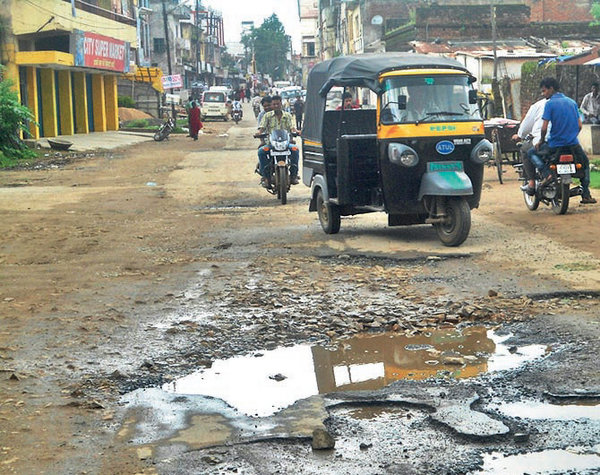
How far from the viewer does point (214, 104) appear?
58.5 meters

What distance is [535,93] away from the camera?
28.5 meters

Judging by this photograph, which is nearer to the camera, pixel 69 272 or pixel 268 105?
pixel 69 272

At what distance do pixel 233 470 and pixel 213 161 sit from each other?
21.8 metres

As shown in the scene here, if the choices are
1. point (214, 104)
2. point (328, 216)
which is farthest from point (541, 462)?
point (214, 104)

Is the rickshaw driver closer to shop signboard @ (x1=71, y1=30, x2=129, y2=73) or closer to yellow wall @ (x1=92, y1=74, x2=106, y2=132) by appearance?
shop signboard @ (x1=71, y1=30, x2=129, y2=73)

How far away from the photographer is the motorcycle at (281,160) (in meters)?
15.3

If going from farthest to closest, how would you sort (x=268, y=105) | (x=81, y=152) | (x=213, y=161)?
(x=81, y=152) → (x=213, y=161) → (x=268, y=105)

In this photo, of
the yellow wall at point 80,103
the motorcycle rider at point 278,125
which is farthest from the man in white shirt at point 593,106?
the yellow wall at point 80,103

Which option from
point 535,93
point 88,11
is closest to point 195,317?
point 535,93

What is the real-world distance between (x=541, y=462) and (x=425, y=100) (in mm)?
7058

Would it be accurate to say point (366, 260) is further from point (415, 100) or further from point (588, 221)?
point (588, 221)

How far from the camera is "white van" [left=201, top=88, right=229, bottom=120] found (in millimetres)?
58344

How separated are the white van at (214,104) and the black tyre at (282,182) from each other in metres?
43.7

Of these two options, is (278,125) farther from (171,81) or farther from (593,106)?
(171,81)
